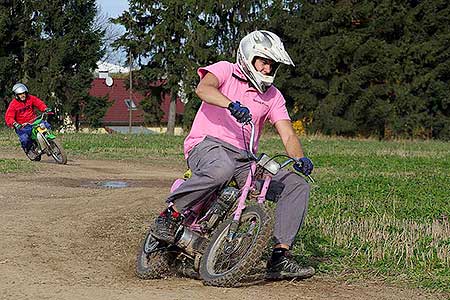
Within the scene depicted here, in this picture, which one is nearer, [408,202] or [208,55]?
[408,202]

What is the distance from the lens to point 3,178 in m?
13.9

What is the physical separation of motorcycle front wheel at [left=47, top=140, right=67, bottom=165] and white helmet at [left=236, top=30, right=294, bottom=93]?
11814 millimetres

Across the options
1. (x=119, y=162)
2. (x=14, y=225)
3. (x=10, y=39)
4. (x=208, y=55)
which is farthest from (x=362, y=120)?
(x=14, y=225)

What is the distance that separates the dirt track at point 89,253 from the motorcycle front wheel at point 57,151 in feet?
15.5

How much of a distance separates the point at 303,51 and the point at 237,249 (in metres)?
42.2

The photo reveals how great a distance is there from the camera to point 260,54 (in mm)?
6383

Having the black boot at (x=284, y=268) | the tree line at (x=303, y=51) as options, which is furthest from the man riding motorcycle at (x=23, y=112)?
the tree line at (x=303, y=51)

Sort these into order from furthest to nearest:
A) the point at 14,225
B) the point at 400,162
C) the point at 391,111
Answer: the point at 391,111 < the point at 400,162 < the point at 14,225

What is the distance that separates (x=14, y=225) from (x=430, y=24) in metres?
42.4

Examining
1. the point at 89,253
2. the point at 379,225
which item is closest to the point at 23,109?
the point at 379,225

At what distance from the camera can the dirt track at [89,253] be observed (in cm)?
588

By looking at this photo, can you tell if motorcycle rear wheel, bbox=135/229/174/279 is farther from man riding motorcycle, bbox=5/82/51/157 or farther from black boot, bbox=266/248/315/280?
man riding motorcycle, bbox=5/82/51/157

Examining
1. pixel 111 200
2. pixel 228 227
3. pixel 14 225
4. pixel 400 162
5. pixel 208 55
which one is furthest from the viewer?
pixel 208 55

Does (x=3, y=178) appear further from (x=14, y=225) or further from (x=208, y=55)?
(x=208, y=55)
